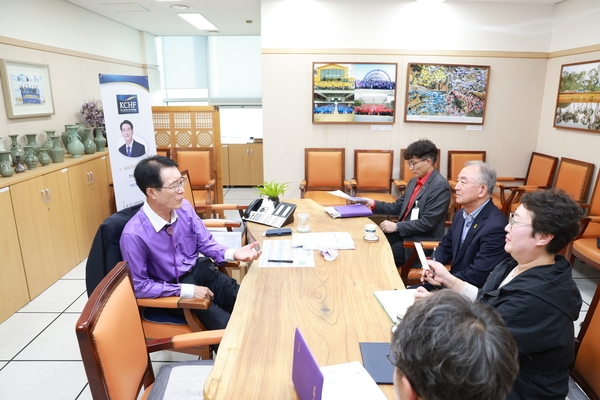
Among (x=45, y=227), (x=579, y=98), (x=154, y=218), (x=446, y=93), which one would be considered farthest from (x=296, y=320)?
(x=579, y=98)

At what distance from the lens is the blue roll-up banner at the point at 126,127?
377cm

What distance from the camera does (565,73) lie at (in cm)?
479

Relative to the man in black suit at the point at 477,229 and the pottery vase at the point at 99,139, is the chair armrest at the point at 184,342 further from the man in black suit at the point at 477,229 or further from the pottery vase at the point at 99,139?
the pottery vase at the point at 99,139

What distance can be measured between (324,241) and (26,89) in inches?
143

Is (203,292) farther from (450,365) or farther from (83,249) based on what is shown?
(83,249)

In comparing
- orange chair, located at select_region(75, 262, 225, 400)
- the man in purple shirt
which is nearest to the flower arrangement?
the man in purple shirt

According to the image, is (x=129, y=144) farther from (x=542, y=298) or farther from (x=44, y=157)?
(x=542, y=298)

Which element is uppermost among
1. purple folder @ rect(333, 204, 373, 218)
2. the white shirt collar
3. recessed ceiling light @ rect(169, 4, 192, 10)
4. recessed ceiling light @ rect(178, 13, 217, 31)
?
recessed ceiling light @ rect(178, 13, 217, 31)

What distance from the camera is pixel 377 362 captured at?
139cm

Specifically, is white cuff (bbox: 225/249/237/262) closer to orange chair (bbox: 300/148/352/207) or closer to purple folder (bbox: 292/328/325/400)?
purple folder (bbox: 292/328/325/400)

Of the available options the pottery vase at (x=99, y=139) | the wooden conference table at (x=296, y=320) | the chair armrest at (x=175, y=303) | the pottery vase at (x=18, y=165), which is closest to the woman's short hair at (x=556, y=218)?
the wooden conference table at (x=296, y=320)

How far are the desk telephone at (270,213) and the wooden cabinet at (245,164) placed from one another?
4.22m

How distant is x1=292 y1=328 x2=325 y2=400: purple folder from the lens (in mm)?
1081

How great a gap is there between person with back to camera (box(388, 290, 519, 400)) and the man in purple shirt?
1.40m
